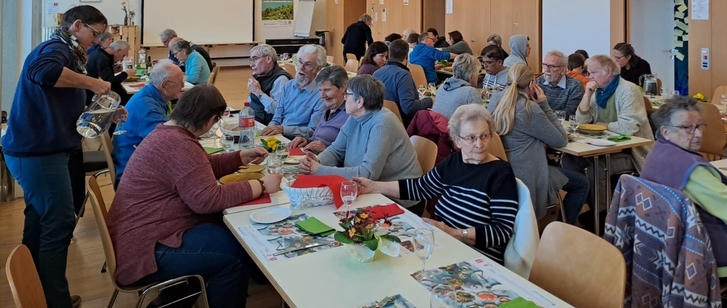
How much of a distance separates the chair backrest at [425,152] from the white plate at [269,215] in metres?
1.18

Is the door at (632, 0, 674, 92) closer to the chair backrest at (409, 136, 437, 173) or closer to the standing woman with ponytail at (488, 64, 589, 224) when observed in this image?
the standing woman with ponytail at (488, 64, 589, 224)

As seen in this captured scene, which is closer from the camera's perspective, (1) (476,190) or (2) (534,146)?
(1) (476,190)

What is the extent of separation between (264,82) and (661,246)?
3731 millimetres

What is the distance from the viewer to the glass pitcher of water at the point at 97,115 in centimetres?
306

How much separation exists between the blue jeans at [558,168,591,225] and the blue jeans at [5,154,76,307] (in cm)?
313

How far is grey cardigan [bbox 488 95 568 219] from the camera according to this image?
11.5ft

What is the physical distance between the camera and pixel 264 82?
206 inches

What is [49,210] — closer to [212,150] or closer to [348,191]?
[212,150]

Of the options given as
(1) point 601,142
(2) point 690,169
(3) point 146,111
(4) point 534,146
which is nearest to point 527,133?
(4) point 534,146

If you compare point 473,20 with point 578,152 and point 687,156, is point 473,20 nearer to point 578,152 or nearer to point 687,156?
point 578,152

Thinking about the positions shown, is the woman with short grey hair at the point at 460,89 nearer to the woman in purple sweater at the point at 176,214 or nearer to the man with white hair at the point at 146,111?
the man with white hair at the point at 146,111

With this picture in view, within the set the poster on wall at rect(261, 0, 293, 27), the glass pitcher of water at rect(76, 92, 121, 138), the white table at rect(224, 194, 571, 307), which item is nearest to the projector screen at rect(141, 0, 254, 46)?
the poster on wall at rect(261, 0, 293, 27)

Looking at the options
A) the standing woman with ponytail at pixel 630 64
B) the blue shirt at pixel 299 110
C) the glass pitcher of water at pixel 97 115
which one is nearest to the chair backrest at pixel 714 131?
the standing woman with ponytail at pixel 630 64

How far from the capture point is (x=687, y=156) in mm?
2445
